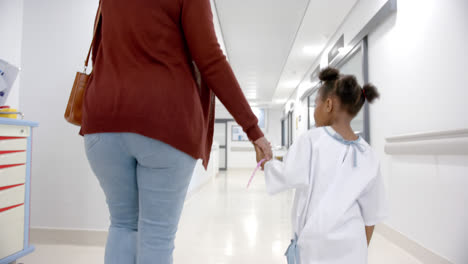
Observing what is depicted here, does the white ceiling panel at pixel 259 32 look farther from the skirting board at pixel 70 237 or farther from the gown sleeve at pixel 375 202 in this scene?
the gown sleeve at pixel 375 202

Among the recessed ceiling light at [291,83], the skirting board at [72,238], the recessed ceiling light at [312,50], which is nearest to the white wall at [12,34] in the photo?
the skirting board at [72,238]

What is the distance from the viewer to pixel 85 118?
30.7 inches

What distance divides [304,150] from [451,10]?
5.49 ft

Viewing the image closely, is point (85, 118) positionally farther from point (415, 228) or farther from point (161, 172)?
point (415, 228)

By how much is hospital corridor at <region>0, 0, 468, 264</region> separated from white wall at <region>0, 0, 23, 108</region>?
0.01 meters

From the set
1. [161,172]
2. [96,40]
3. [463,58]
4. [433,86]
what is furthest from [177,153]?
[433,86]

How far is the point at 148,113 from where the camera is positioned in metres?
0.72

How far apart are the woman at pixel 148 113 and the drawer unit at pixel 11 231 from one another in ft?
3.15

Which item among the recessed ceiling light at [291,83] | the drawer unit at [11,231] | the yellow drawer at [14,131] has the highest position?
the recessed ceiling light at [291,83]

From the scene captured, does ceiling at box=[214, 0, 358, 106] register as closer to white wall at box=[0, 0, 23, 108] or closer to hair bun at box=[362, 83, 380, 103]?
white wall at box=[0, 0, 23, 108]

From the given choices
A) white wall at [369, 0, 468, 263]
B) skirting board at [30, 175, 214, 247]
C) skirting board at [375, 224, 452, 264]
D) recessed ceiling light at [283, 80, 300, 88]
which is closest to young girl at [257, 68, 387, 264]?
white wall at [369, 0, 468, 263]

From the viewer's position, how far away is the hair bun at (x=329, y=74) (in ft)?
4.09

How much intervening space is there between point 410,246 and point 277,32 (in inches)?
155

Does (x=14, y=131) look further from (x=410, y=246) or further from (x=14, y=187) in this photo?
(x=410, y=246)
